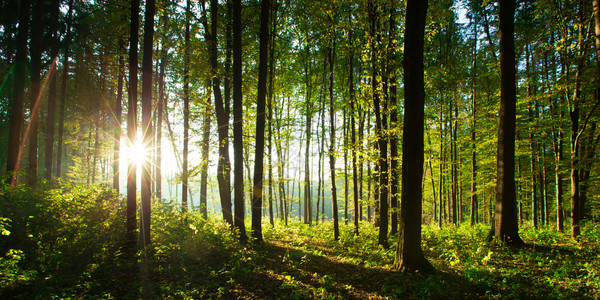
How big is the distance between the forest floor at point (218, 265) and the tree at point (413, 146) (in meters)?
0.64

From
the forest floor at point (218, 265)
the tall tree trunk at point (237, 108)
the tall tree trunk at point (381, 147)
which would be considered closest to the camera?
the forest floor at point (218, 265)

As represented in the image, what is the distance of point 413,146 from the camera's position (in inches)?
233

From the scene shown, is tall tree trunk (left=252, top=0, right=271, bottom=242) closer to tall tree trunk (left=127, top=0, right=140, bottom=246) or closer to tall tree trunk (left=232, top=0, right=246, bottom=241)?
tall tree trunk (left=232, top=0, right=246, bottom=241)

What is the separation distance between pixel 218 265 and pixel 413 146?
6.49 metres

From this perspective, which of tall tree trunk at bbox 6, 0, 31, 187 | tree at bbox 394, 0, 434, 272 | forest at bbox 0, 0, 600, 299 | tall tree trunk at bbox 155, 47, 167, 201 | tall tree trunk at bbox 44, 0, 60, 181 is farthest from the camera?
tall tree trunk at bbox 155, 47, 167, 201

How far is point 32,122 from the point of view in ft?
40.8

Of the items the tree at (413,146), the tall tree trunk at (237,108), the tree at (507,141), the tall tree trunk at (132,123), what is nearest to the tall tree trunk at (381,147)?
the tree at (413,146)

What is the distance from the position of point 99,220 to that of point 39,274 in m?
2.96

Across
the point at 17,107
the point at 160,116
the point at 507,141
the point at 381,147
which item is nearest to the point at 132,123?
the point at 17,107

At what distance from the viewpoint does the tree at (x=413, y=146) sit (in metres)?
5.90

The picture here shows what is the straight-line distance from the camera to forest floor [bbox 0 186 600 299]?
4941 millimetres

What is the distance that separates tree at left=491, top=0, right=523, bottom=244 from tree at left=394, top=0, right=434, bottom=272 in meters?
3.92

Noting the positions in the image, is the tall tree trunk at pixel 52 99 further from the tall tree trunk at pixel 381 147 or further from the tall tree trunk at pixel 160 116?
the tall tree trunk at pixel 381 147

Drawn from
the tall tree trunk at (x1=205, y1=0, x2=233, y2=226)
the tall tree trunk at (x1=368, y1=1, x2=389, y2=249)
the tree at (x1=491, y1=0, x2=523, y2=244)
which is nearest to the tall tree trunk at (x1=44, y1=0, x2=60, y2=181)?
the tall tree trunk at (x1=205, y1=0, x2=233, y2=226)
